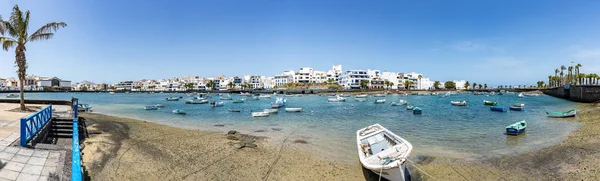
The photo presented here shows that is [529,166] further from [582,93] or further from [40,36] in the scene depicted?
[582,93]

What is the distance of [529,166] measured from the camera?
14578 mm

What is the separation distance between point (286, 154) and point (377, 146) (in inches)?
209

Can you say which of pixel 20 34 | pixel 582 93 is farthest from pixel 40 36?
pixel 582 93

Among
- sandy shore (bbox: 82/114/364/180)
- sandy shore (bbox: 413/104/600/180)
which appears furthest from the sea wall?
sandy shore (bbox: 82/114/364/180)

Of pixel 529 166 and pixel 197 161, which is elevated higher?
pixel 197 161

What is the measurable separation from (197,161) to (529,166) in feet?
54.8

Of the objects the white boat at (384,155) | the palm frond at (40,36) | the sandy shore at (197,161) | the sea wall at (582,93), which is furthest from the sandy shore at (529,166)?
the sea wall at (582,93)

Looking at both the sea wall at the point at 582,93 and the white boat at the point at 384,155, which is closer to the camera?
the white boat at the point at 384,155

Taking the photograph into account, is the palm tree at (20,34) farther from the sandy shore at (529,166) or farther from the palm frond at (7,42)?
the sandy shore at (529,166)

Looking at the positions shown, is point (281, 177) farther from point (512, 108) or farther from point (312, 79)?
point (312, 79)

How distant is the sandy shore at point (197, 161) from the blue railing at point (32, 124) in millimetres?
2225

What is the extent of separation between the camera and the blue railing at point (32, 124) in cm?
1074

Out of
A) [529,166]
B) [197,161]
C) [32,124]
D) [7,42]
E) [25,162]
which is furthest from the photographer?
[7,42]

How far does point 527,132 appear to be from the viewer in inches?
991
